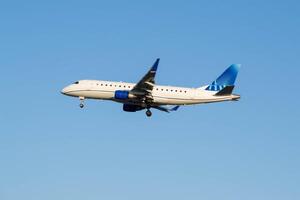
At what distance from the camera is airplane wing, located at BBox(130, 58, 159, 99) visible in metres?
109

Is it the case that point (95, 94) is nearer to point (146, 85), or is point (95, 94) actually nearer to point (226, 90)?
point (146, 85)

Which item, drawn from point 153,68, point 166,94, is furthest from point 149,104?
point 153,68

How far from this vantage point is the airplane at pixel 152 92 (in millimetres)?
111431

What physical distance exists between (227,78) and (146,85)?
15515 mm

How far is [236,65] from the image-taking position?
118938 millimetres

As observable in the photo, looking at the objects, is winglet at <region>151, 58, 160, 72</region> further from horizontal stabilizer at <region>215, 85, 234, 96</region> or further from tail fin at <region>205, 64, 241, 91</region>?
tail fin at <region>205, 64, 241, 91</region>

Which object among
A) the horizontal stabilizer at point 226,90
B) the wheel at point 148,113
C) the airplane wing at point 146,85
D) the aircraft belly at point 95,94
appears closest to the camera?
the airplane wing at point 146,85

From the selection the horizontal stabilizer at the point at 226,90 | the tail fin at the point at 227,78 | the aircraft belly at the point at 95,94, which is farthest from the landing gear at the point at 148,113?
the horizontal stabilizer at the point at 226,90

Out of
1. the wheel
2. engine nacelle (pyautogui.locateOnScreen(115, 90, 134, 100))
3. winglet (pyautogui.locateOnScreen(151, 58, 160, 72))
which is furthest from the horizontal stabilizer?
engine nacelle (pyautogui.locateOnScreen(115, 90, 134, 100))

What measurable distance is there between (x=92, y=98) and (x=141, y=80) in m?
11.3

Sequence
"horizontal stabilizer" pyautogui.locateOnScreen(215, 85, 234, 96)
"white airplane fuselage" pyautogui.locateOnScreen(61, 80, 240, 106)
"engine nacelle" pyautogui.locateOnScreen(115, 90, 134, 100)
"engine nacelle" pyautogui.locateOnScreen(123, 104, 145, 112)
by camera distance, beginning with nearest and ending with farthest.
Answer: "horizontal stabilizer" pyautogui.locateOnScreen(215, 85, 234, 96) → "engine nacelle" pyautogui.locateOnScreen(115, 90, 134, 100) → "white airplane fuselage" pyautogui.locateOnScreen(61, 80, 240, 106) → "engine nacelle" pyautogui.locateOnScreen(123, 104, 145, 112)

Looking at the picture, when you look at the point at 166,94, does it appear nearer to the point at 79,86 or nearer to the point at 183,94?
the point at 183,94

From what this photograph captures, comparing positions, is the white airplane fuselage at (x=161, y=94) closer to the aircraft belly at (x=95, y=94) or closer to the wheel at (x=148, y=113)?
the aircraft belly at (x=95, y=94)

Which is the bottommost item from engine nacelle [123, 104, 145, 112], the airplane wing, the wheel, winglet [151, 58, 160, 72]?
the wheel
